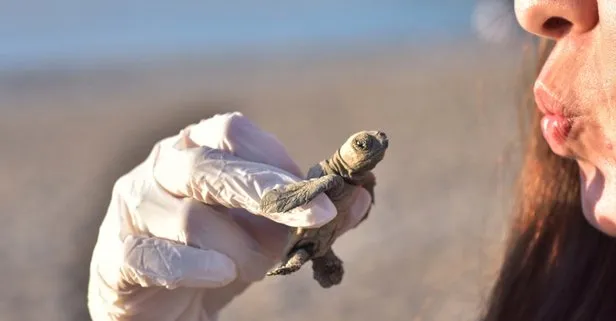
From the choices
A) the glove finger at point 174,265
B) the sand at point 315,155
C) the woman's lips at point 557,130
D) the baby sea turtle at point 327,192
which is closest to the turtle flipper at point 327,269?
the baby sea turtle at point 327,192

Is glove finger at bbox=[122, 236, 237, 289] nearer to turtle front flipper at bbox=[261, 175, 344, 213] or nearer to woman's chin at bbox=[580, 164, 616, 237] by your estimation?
turtle front flipper at bbox=[261, 175, 344, 213]

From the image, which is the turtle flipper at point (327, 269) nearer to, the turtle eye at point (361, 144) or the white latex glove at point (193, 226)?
the white latex glove at point (193, 226)

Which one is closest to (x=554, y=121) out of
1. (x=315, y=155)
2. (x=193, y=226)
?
(x=193, y=226)

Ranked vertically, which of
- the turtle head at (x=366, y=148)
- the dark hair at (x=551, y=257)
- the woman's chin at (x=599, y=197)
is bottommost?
the dark hair at (x=551, y=257)

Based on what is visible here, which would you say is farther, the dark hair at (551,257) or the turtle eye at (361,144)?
the dark hair at (551,257)

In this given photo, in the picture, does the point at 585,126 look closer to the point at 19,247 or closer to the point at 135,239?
the point at 135,239

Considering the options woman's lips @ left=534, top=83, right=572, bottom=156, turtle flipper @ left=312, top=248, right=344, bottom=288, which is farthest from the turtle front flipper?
woman's lips @ left=534, top=83, right=572, bottom=156
